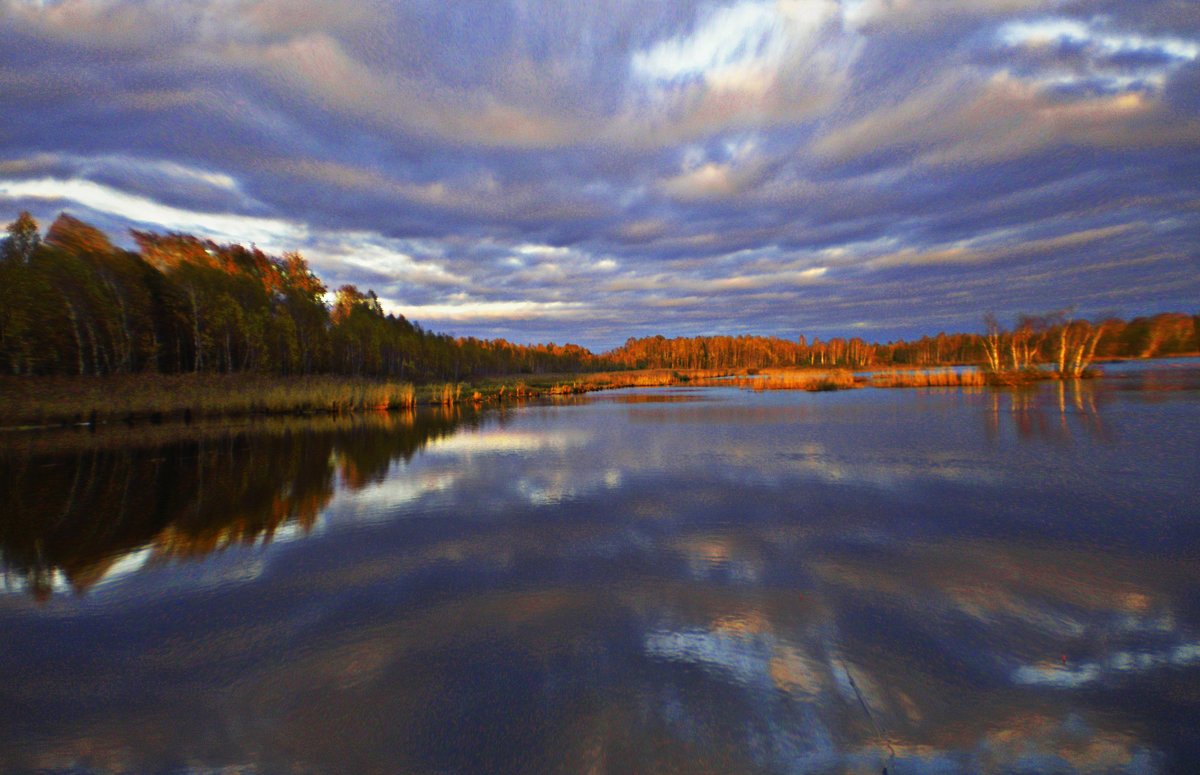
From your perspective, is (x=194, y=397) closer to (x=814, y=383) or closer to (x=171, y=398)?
(x=171, y=398)

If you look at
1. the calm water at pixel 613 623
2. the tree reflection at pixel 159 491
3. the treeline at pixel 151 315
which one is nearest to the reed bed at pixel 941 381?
the calm water at pixel 613 623

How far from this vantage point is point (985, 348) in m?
45.7

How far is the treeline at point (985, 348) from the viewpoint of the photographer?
43.3 metres

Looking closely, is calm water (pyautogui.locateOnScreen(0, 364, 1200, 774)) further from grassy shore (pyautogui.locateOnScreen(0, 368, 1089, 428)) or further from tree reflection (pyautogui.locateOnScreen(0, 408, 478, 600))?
grassy shore (pyautogui.locateOnScreen(0, 368, 1089, 428))

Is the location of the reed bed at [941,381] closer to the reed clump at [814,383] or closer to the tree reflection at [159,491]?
the reed clump at [814,383]

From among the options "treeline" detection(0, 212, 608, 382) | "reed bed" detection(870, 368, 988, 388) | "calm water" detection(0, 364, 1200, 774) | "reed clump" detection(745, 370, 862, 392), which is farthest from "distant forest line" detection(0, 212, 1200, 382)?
"calm water" detection(0, 364, 1200, 774)

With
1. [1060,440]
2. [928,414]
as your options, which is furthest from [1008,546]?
[928,414]

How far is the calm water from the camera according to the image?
317 cm

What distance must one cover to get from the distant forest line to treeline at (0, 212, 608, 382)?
9 cm

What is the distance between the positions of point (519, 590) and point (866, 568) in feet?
14.3

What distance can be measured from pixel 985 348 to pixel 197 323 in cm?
6915

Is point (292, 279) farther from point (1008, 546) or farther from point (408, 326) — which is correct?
point (1008, 546)

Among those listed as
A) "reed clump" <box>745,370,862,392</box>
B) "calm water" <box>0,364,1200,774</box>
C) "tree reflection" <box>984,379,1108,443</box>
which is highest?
"reed clump" <box>745,370,862,392</box>

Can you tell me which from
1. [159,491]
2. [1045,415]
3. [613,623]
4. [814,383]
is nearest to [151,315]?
[159,491]
